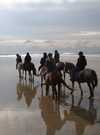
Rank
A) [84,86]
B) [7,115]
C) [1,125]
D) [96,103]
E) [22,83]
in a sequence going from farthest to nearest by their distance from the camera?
[22,83]
[84,86]
[96,103]
[7,115]
[1,125]

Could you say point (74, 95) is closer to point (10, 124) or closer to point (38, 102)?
point (38, 102)

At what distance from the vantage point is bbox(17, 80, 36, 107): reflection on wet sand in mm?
18106

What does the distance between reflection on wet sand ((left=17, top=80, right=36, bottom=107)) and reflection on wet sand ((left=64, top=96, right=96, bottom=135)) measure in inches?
94.4

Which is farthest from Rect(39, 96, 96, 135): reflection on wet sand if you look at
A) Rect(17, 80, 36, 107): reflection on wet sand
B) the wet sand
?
Rect(17, 80, 36, 107): reflection on wet sand

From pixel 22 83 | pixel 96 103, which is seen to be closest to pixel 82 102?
pixel 96 103

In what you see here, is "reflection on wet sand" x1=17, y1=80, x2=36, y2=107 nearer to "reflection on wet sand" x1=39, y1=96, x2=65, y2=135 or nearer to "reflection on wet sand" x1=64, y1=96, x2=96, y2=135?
"reflection on wet sand" x1=39, y1=96, x2=65, y2=135

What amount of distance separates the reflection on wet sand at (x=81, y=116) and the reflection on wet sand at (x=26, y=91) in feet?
7.87

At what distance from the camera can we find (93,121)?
12.4 meters

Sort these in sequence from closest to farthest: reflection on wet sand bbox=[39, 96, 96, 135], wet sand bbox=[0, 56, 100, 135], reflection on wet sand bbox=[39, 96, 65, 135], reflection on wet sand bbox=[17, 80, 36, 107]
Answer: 1. wet sand bbox=[0, 56, 100, 135]
2. reflection on wet sand bbox=[39, 96, 96, 135]
3. reflection on wet sand bbox=[39, 96, 65, 135]
4. reflection on wet sand bbox=[17, 80, 36, 107]

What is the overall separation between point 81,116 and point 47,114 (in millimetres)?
1269

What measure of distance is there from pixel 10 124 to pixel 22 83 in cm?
1236

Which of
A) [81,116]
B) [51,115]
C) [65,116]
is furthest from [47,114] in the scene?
[81,116]

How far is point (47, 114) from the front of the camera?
13906 millimetres

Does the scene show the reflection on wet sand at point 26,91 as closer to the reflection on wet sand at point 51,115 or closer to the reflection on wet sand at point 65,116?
the reflection on wet sand at point 51,115
